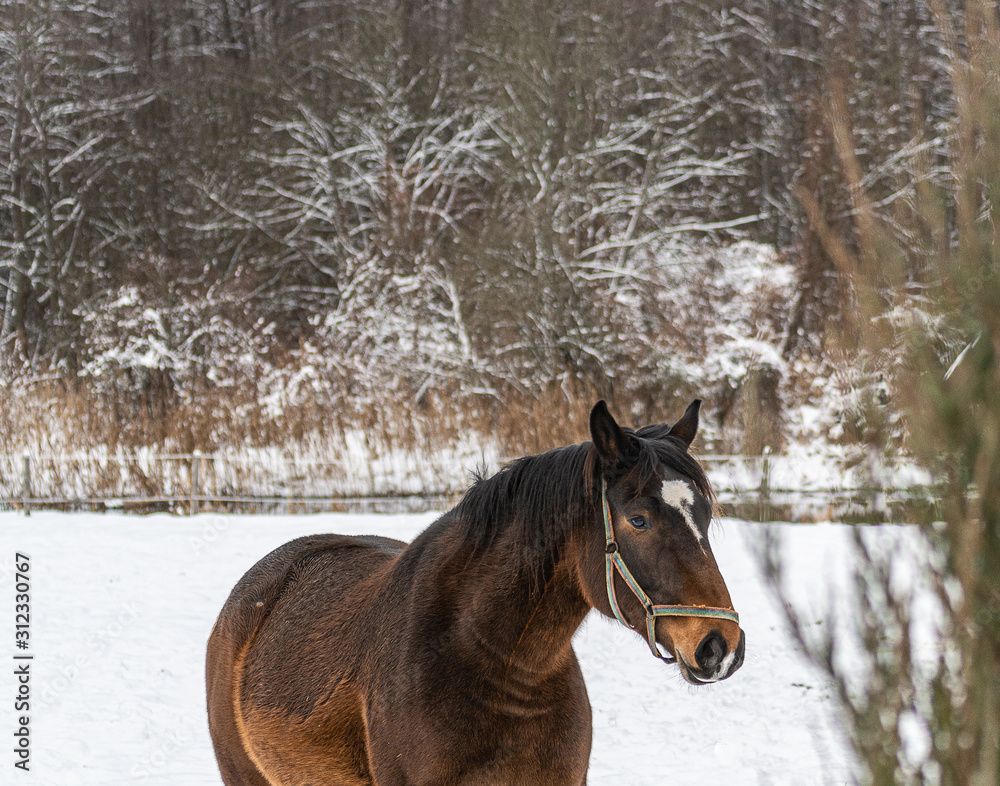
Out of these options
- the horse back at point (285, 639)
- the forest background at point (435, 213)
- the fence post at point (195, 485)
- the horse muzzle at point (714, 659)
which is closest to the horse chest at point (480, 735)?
the horse back at point (285, 639)

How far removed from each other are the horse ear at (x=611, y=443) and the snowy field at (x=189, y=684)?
184cm

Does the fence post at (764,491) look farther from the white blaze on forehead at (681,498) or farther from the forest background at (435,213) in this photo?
the forest background at (435,213)

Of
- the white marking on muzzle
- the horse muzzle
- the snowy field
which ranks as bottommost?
the snowy field

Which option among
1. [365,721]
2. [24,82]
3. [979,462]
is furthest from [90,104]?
[979,462]

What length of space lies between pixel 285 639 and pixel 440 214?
54.0 feet

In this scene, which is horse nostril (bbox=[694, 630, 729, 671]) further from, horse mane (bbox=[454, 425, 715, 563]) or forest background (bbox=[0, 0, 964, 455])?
forest background (bbox=[0, 0, 964, 455])

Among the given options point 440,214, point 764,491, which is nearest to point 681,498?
point 764,491

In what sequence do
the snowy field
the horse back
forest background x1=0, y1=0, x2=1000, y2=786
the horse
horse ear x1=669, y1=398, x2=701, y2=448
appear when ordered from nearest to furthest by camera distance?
the horse → horse ear x1=669, y1=398, x2=701, y2=448 → the horse back → the snowy field → forest background x1=0, y1=0, x2=1000, y2=786

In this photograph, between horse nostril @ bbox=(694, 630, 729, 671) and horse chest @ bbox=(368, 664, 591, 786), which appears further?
horse chest @ bbox=(368, 664, 591, 786)

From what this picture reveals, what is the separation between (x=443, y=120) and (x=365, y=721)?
1914 centimetres

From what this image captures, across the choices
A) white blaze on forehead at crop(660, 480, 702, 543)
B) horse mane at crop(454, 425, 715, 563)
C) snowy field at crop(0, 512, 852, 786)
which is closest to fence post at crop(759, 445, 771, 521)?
white blaze on forehead at crop(660, 480, 702, 543)

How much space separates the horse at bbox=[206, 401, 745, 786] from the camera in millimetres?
2462

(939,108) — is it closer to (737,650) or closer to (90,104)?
(90,104)

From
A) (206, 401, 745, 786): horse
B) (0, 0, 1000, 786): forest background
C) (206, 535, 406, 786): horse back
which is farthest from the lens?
(0, 0, 1000, 786): forest background
